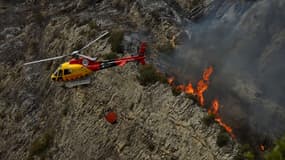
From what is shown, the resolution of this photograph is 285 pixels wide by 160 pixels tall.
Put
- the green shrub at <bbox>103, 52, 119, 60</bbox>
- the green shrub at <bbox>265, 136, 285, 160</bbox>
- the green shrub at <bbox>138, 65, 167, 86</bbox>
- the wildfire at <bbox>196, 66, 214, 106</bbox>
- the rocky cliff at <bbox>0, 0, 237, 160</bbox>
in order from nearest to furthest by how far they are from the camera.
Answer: the green shrub at <bbox>265, 136, 285, 160</bbox> → the rocky cliff at <bbox>0, 0, 237, 160</bbox> → the wildfire at <bbox>196, 66, 214, 106</bbox> → the green shrub at <bbox>138, 65, 167, 86</bbox> → the green shrub at <bbox>103, 52, 119, 60</bbox>

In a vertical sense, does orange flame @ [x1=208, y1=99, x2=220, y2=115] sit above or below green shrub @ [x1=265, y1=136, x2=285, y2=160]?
below

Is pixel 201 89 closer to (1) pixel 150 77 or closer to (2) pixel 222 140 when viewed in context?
(1) pixel 150 77

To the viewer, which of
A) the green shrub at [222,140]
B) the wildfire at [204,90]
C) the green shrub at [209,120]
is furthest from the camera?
the wildfire at [204,90]

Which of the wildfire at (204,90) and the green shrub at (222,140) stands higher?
the green shrub at (222,140)

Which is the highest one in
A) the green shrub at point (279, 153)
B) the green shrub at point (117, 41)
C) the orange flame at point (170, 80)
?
the green shrub at point (279, 153)

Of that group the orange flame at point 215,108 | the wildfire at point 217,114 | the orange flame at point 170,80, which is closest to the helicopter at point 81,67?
the orange flame at point 170,80

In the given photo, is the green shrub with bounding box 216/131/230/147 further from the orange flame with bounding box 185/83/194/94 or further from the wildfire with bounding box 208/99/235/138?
the orange flame with bounding box 185/83/194/94

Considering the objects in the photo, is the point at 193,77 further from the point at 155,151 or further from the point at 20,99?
the point at 20,99

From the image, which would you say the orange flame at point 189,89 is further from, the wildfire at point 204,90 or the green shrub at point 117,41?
the green shrub at point 117,41

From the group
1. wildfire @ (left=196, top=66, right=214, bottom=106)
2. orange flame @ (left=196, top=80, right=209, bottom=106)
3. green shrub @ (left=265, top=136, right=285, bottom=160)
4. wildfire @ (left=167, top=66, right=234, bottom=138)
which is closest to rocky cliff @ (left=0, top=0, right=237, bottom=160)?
wildfire @ (left=167, top=66, right=234, bottom=138)

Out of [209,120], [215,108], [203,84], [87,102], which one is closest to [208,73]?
[203,84]
